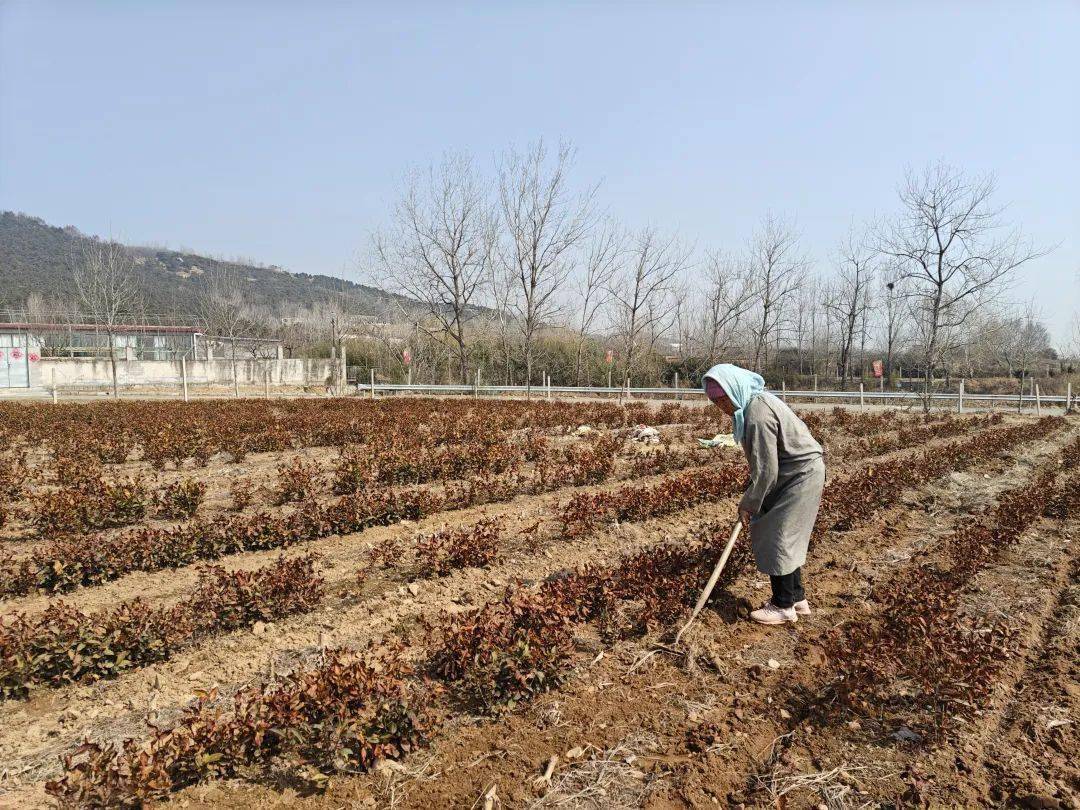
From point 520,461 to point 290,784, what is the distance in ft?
25.5

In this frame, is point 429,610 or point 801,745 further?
point 429,610

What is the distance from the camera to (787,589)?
14.4ft

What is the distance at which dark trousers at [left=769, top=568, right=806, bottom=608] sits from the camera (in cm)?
439

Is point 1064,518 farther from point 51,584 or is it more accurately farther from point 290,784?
point 51,584

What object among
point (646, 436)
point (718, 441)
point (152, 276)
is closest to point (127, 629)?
point (718, 441)

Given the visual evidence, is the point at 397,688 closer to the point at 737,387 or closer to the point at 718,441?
the point at 737,387

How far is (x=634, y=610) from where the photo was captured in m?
4.47

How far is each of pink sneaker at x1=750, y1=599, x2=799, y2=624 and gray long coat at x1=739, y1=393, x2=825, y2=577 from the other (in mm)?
289

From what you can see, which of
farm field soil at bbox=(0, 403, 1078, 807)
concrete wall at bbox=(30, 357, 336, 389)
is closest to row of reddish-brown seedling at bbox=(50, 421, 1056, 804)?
farm field soil at bbox=(0, 403, 1078, 807)

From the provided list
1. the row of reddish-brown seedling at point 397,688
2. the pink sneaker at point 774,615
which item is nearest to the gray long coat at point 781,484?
the pink sneaker at point 774,615

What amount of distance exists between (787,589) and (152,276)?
367 feet

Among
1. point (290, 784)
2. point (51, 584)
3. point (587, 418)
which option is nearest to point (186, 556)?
point (51, 584)

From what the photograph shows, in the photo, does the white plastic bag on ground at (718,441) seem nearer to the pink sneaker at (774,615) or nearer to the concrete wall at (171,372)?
the pink sneaker at (774,615)

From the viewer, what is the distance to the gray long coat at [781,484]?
4.15 meters
